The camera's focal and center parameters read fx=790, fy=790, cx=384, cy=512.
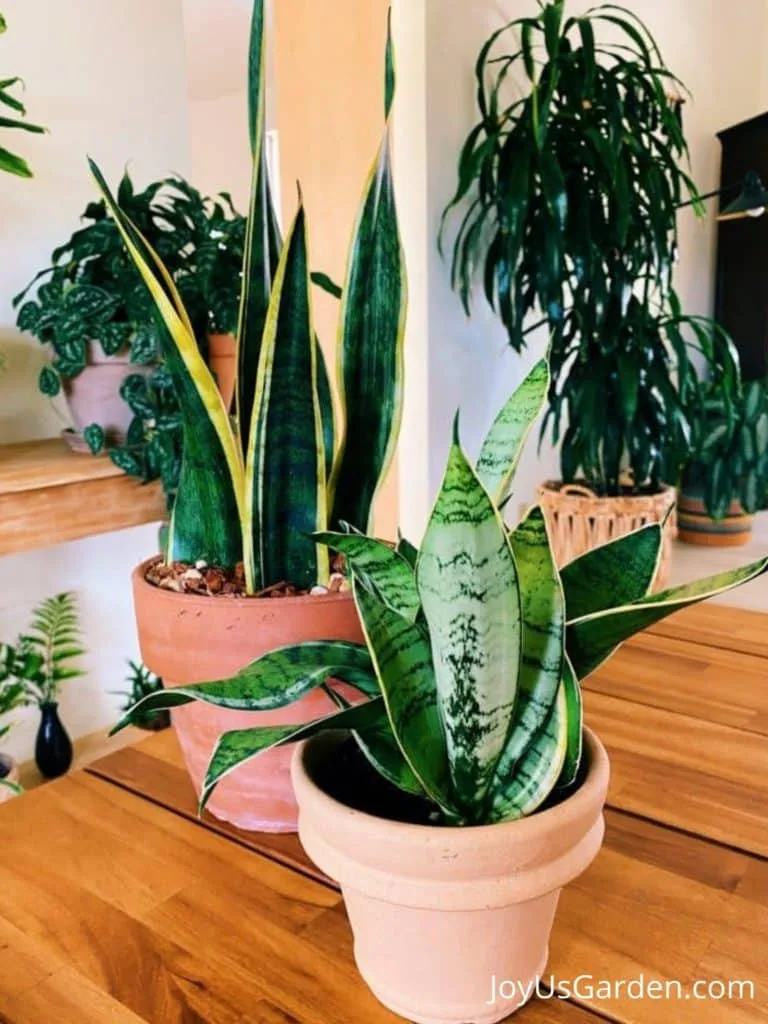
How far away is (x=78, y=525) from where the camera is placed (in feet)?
4.51

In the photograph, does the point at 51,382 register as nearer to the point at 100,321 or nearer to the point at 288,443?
the point at 100,321

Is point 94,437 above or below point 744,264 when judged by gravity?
below

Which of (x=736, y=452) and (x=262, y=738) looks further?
(x=736, y=452)

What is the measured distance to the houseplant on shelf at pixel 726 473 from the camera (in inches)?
118

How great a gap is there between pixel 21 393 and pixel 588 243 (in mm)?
1393

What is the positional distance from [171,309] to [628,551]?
0.34 metres

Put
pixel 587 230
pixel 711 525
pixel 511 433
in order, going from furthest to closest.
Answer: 1. pixel 711 525
2. pixel 587 230
3. pixel 511 433

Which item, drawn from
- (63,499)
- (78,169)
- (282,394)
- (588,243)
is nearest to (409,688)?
(282,394)

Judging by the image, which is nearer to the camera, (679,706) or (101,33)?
(679,706)

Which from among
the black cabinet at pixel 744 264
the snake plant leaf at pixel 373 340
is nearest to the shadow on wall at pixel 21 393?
the snake plant leaf at pixel 373 340

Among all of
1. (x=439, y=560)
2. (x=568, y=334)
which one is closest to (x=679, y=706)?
(x=439, y=560)

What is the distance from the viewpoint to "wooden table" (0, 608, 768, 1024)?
0.39 m

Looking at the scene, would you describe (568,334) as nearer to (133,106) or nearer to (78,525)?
(133,106)

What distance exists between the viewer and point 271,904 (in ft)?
1.53
